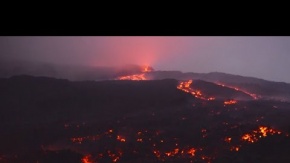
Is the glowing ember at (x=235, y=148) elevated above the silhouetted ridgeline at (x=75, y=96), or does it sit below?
below

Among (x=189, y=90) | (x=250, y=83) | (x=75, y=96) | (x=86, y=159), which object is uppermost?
(x=250, y=83)

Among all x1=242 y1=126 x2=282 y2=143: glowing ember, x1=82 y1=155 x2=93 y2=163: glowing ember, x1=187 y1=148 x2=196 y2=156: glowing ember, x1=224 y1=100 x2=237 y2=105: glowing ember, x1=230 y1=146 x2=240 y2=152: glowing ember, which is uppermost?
x1=224 y1=100 x2=237 y2=105: glowing ember

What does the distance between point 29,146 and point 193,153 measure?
46.7 ft

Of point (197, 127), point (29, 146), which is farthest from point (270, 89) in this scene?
point (29, 146)

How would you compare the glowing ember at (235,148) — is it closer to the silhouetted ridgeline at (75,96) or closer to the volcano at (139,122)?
the volcano at (139,122)

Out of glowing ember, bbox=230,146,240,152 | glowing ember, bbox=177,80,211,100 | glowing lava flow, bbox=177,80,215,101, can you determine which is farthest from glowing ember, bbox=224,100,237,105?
glowing ember, bbox=230,146,240,152

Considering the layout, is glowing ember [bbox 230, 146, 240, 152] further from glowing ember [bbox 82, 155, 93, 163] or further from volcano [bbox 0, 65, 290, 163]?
glowing ember [bbox 82, 155, 93, 163]

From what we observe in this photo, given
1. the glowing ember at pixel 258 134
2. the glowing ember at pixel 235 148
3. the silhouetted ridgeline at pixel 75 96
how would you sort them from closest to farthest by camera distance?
the glowing ember at pixel 235 148
the glowing ember at pixel 258 134
the silhouetted ridgeline at pixel 75 96

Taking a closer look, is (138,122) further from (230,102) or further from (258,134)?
(230,102)

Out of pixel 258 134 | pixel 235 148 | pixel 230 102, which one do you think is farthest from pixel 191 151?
pixel 230 102

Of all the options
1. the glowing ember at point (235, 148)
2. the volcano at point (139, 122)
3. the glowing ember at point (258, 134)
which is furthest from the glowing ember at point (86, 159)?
the glowing ember at point (258, 134)
